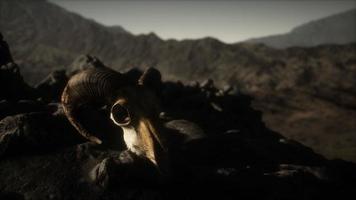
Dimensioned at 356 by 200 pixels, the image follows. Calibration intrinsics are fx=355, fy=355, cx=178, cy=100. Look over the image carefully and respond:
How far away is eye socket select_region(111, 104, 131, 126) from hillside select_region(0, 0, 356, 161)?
56.8ft

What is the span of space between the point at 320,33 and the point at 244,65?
14424 cm

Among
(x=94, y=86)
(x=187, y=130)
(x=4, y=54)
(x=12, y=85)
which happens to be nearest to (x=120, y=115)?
(x=94, y=86)

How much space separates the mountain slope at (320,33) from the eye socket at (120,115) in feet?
525

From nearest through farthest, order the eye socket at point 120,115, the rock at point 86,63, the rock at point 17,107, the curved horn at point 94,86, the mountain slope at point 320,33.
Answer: the curved horn at point 94,86 < the eye socket at point 120,115 < the rock at point 17,107 < the rock at point 86,63 < the mountain slope at point 320,33

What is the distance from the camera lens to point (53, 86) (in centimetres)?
1409

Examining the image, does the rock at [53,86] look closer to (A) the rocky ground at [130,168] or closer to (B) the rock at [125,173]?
(A) the rocky ground at [130,168]

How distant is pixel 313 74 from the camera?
144 feet

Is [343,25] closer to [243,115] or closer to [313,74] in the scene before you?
[313,74]

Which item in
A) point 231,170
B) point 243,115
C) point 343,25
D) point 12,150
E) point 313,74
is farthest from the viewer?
point 343,25

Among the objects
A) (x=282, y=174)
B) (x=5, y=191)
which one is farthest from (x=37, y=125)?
(x=282, y=174)

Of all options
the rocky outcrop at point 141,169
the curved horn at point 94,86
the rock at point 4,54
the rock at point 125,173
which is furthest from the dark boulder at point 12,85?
the rock at point 125,173

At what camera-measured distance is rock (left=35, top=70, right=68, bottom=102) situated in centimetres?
1342

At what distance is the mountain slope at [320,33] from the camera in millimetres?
161625

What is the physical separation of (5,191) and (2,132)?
153cm
